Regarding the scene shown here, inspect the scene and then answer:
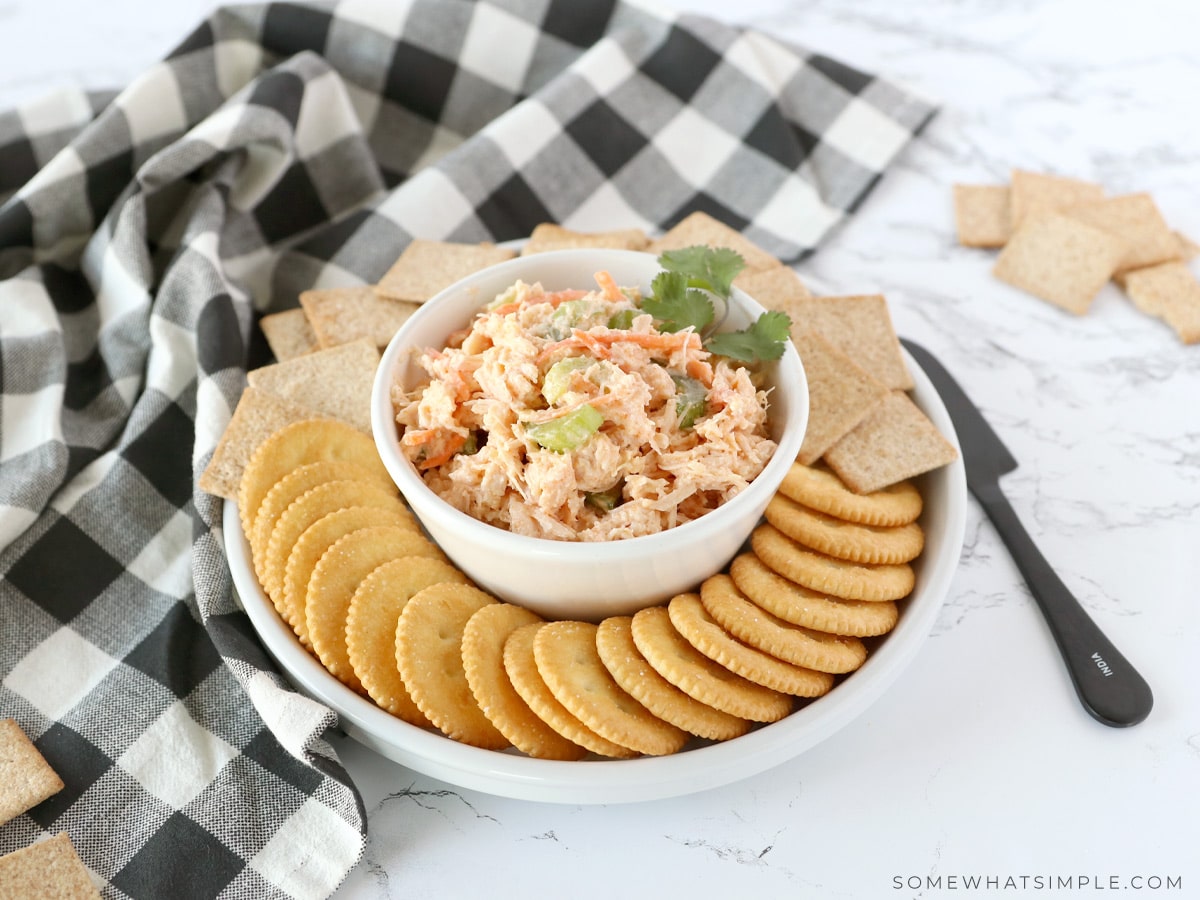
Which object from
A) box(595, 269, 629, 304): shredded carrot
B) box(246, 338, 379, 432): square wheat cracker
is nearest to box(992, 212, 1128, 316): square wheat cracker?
box(595, 269, 629, 304): shredded carrot

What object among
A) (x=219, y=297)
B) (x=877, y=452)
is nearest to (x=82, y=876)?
(x=219, y=297)

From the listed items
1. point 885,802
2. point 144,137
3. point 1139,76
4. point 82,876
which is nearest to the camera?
point 82,876

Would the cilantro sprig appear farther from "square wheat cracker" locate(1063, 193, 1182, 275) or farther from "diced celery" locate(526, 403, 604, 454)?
"square wheat cracker" locate(1063, 193, 1182, 275)

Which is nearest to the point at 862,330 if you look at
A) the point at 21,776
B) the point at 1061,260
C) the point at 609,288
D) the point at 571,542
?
the point at 609,288

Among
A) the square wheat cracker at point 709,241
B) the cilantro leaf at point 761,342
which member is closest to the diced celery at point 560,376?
the cilantro leaf at point 761,342

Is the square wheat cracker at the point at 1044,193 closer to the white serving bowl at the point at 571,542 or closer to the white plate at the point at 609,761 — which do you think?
the white serving bowl at the point at 571,542

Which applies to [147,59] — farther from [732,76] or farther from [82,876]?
[82,876]

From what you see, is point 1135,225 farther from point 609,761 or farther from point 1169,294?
point 609,761
